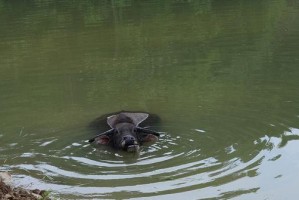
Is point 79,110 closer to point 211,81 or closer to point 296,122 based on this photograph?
point 211,81

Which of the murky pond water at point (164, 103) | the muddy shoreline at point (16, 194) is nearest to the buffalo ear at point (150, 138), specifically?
the murky pond water at point (164, 103)

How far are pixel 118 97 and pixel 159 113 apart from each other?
5.44 feet

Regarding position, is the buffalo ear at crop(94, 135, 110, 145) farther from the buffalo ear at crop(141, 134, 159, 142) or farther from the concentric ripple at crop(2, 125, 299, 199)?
the buffalo ear at crop(141, 134, 159, 142)

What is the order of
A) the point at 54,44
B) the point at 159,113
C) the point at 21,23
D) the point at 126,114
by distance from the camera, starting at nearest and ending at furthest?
the point at 126,114, the point at 159,113, the point at 54,44, the point at 21,23

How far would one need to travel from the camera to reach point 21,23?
83.0ft

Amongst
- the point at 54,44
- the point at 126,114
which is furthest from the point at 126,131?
the point at 54,44

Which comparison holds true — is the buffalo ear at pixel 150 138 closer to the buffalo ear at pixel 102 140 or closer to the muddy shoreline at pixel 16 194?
the buffalo ear at pixel 102 140

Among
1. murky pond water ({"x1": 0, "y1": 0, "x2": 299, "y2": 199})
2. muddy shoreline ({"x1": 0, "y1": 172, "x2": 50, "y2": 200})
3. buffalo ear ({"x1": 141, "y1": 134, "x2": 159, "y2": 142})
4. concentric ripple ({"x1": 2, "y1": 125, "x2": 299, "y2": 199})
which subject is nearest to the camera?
muddy shoreline ({"x1": 0, "y1": 172, "x2": 50, "y2": 200})

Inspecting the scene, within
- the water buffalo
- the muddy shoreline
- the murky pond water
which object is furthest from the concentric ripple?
the muddy shoreline

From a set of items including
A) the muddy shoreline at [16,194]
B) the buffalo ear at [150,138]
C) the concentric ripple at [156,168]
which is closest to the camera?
the muddy shoreline at [16,194]

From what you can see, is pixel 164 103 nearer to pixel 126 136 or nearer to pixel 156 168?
pixel 126 136

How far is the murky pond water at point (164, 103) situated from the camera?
23.4 ft

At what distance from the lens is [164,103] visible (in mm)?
10953

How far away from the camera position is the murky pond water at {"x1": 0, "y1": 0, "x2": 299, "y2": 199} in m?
7.12
